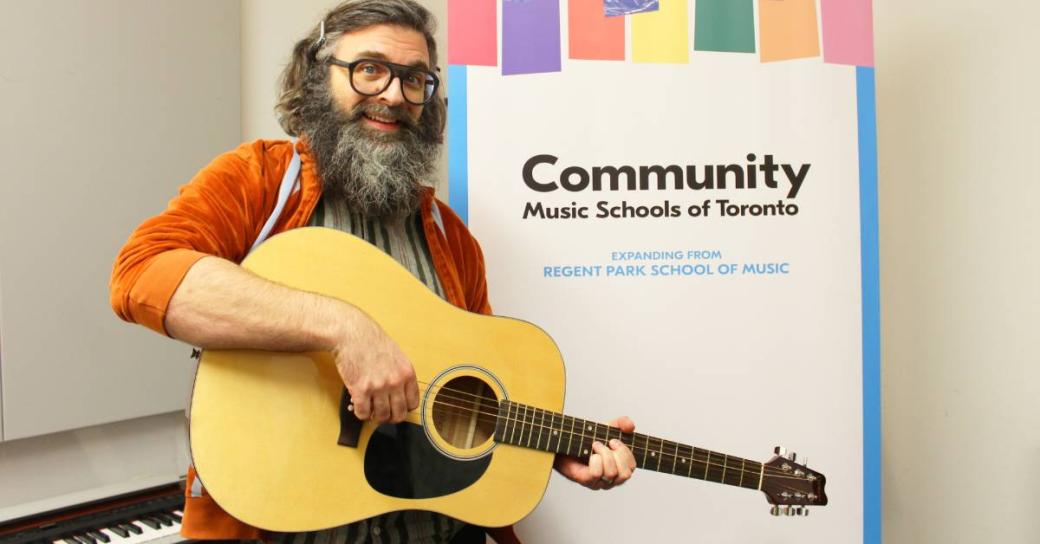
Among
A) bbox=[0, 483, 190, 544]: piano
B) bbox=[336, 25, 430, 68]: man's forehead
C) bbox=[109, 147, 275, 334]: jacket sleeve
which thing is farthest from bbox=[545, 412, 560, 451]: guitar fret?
bbox=[0, 483, 190, 544]: piano

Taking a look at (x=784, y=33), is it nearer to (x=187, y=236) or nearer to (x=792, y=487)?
(x=792, y=487)

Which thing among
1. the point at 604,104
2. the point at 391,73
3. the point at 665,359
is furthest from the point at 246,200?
the point at 665,359

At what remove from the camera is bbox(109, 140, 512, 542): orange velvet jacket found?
3.76 ft

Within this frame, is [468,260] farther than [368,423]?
Yes

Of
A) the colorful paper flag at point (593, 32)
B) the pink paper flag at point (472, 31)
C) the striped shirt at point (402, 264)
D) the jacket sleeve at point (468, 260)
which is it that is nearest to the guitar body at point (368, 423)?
the striped shirt at point (402, 264)

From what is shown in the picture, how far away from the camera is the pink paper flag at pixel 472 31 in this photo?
5.83 feet

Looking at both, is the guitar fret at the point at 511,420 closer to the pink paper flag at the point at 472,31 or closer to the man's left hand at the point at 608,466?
the man's left hand at the point at 608,466

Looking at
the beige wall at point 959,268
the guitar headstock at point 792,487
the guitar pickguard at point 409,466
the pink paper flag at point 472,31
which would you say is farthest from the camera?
the beige wall at point 959,268

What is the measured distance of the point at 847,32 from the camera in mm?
1837

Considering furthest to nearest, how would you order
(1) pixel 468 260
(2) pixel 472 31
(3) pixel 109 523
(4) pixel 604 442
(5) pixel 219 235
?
(3) pixel 109 523 < (2) pixel 472 31 < (1) pixel 468 260 < (4) pixel 604 442 < (5) pixel 219 235

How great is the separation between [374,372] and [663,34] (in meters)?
1.22

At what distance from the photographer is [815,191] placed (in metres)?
1.83

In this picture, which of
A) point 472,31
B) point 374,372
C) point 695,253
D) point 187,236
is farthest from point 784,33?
point 187,236

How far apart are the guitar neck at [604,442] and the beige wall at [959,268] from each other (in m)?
1.08
